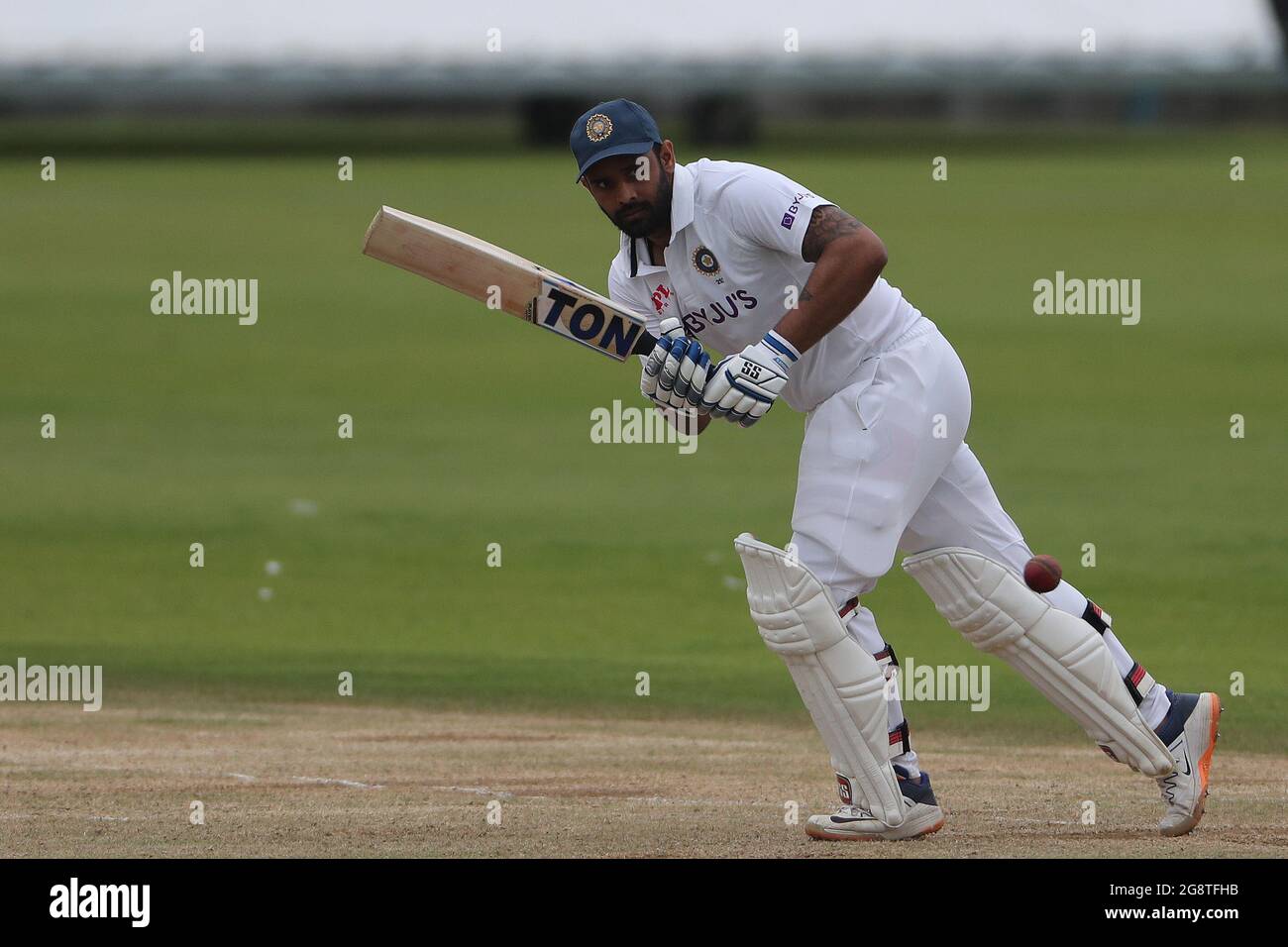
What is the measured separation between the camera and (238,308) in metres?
23.2

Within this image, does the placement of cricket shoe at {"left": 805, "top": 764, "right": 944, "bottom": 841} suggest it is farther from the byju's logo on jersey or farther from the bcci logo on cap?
the bcci logo on cap

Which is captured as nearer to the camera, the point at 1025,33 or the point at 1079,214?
the point at 1079,214

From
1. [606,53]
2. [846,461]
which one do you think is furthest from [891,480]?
[606,53]

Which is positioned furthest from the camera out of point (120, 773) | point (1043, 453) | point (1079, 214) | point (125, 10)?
point (125, 10)

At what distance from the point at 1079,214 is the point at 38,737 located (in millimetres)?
23598

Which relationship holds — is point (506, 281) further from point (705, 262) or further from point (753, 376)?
point (753, 376)

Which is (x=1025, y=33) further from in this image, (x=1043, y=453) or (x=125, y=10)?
(x=1043, y=453)

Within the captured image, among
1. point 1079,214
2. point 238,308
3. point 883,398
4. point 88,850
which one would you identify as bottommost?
point 88,850

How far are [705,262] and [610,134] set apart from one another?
47cm

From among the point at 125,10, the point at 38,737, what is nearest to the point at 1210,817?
the point at 38,737

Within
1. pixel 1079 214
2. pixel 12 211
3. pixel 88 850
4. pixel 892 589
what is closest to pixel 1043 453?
pixel 892 589

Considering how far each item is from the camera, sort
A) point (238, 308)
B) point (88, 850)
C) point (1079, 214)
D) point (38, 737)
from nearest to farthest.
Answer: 1. point (88, 850)
2. point (38, 737)
3. point (238, 308)
4. point (1079, 214)

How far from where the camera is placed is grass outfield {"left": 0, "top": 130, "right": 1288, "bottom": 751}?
9555 millimetres

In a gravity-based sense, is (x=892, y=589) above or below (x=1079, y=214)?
below
